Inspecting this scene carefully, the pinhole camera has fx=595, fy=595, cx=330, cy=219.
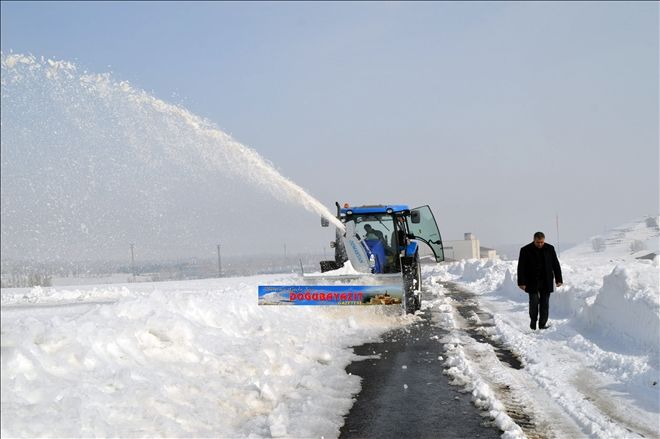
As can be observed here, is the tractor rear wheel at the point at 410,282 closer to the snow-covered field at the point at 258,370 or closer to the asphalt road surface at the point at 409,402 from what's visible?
the snow-covered field at the point at 258,370

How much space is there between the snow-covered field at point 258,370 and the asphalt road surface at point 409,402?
165 millimetres

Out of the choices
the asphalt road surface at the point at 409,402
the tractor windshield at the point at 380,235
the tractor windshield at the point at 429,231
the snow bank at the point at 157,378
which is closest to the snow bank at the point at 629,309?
the asphalt road surface at the point at 409,402

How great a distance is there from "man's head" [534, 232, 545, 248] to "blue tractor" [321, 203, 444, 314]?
2983 millimetres

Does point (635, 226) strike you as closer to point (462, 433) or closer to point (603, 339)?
point (603, 339)

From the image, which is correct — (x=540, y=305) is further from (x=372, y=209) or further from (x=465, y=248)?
(x=465, y=248)

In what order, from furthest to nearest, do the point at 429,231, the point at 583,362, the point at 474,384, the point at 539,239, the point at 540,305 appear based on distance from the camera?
1. the point at 429,231
2. the point at 540,305
3. the point at 539,239
4. the point at 583,362
5. the point at 474,384

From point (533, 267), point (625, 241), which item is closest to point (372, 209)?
point (533, 267)

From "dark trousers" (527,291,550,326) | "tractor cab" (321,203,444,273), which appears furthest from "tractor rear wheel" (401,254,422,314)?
"dark trousers" (527,291,550,326)

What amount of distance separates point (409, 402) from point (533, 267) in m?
4.65

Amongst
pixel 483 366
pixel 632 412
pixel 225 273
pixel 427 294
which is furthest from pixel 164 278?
pixel 632 412

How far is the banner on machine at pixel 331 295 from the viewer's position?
10.8 metres

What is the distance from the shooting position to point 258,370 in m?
6.93

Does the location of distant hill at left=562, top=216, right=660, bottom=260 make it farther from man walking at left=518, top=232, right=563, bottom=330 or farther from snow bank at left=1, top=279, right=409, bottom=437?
snow bank at left=1, top=279, right=409, bottom=437

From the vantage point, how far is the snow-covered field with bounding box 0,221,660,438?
4.58 m
